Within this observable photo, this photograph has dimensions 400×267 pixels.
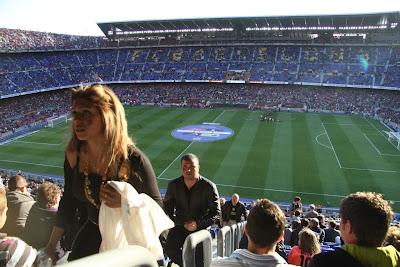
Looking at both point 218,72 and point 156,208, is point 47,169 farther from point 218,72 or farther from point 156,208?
point 218,72

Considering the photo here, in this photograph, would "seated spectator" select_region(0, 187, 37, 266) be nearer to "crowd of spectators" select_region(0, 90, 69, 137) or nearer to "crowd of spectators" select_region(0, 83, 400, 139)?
"crowd of spectators" select_region(0, 90, 69, 137)

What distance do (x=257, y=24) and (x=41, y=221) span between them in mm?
60922

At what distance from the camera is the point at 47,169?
28766mm

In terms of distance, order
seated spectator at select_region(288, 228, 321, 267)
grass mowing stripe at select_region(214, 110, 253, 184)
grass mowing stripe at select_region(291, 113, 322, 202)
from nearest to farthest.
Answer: seated spectator at select_region(288, 228, 321, 267) < grass mowing stripe at select_region(291, 113, 322, 202) < grass mowing stripe at select_region(214, 110, 253, 184)

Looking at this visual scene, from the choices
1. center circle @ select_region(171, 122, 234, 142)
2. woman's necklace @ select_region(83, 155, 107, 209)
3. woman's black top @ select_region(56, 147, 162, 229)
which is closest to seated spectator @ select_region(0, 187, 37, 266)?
woman's black top @ select_region(56, 147, 162, 229)

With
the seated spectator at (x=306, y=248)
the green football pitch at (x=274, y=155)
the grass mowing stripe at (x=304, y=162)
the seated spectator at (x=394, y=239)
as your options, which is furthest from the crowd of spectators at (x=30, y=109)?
the seated spectator at (x=394, y=239)

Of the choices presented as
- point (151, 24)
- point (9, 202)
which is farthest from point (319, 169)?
point (151, 24)

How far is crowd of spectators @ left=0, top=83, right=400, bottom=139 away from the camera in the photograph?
47312 millimetres

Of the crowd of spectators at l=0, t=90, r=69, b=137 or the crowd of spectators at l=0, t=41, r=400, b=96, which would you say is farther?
the crowd of spectators at l=0, t=41, r=400, b=96

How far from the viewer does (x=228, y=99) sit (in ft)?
183

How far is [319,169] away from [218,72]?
37.4 metres

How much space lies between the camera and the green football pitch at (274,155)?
24375 millimetres

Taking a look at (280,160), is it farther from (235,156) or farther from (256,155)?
(235,156)

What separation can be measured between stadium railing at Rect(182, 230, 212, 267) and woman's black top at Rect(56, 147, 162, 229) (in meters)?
0.53
